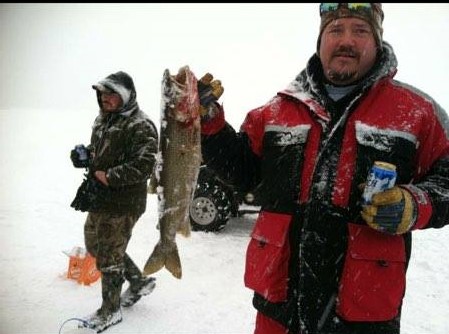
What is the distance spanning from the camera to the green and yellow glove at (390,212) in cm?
209

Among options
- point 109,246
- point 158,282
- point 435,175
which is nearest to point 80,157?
point 109,246

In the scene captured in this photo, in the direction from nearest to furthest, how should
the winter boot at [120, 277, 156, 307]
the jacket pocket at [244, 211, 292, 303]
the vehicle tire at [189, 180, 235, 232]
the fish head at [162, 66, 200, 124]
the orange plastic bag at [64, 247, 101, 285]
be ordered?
the fish head at [162, 66, 200, 124], the jacket pocket at [244, 211, 292, 303], the winter boot at [120, 277, 156, 307], the orange plastic bag at [64, 247, 101, 285], the vehicle tire at [189, 180, 235, 232]

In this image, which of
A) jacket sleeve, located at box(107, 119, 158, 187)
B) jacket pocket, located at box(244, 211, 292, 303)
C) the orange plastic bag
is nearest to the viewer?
jacket pocket, located at box(244, 211, 292, 303)

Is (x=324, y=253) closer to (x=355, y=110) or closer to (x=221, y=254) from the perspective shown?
(x=355, y=110)

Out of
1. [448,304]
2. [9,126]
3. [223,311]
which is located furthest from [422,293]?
[9,126]

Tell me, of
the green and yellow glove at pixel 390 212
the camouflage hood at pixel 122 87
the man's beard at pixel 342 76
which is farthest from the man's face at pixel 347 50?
the camouflage hood at pixel 122 87

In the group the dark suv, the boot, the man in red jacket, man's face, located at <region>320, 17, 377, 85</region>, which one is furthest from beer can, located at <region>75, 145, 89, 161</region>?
the dark suv

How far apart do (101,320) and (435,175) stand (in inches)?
140

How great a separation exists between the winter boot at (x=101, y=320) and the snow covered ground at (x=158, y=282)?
8 cm

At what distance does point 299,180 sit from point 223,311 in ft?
10.4

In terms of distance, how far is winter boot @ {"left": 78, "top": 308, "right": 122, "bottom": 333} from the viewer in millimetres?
4410

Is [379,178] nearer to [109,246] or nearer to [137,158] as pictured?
[137,158]

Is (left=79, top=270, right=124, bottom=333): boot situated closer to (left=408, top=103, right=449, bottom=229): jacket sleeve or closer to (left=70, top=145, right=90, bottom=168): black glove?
(left=70, top=145, right=90, bottom=168): black glove

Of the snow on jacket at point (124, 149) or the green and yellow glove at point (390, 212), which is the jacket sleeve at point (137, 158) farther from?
the green and yellow glove at point (390, 212)
